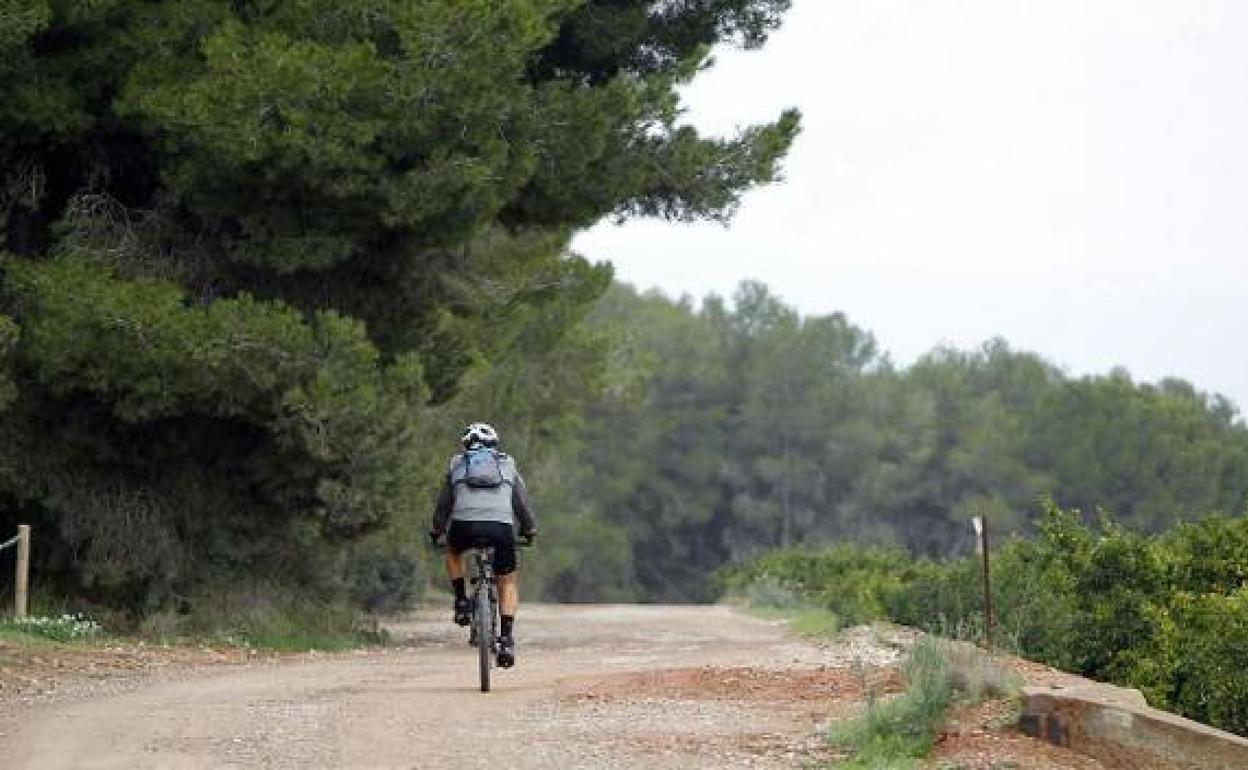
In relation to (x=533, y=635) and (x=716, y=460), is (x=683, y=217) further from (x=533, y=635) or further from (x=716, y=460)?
(x=716, y=460)

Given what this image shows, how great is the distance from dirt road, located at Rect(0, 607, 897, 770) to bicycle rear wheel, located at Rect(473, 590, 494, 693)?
0.58ft

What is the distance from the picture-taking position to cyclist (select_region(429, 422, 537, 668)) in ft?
48.0

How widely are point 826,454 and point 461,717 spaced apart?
3536 inches

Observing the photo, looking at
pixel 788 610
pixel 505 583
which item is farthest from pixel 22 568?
pixel 788 610

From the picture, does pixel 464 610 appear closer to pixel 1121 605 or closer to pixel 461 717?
pixel 461 717

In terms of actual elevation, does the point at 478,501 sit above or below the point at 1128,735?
above

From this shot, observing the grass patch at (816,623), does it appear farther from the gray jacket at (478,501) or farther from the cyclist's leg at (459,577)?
the gray jacket at (478,501)

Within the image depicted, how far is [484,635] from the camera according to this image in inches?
572

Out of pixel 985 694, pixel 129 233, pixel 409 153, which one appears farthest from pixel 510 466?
pixel 129 233

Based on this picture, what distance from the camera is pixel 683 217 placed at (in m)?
24.2

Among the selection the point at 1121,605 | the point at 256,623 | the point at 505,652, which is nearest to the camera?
the point at 505,652

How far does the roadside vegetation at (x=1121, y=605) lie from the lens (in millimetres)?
16312

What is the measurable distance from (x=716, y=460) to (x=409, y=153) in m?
79.8

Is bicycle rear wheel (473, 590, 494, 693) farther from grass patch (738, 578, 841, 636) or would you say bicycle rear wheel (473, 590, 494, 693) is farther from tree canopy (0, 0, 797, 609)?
grass patch (738, 578, 841, 636)
